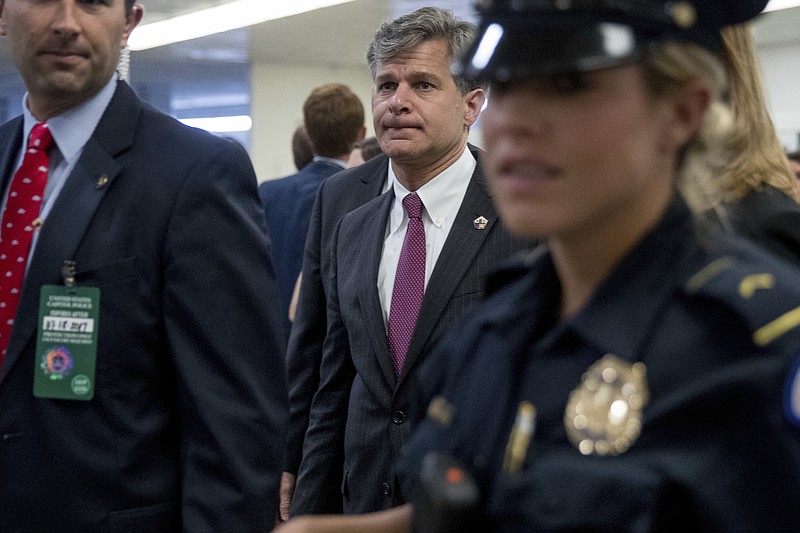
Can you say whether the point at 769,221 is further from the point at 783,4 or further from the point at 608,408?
the point at 783,4

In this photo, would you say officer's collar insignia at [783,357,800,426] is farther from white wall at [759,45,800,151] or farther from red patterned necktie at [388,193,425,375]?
white wall at [759,45,800,151]

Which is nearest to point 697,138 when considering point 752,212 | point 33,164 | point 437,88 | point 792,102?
point 752,212

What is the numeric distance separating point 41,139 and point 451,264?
96 centimetres

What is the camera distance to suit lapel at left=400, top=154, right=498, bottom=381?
2.45 m

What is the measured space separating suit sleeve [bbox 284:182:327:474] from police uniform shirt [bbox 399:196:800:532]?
1.73m

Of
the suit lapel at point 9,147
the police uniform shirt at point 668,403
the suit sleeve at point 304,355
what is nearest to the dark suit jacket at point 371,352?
the suit sleeve at point 304,355

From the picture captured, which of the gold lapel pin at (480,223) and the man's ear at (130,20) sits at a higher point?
the man's ear at (130,20)

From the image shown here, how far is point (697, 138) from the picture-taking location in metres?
1.10

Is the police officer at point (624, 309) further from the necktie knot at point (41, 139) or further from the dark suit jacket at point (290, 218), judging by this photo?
the dark suit jacket at point (290, 218)

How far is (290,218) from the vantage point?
14.7 feet

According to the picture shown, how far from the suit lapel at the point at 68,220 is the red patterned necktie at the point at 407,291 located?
855 mm

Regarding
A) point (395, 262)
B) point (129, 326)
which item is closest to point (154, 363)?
point (129, 326)

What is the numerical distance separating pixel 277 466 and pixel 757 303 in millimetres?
1118

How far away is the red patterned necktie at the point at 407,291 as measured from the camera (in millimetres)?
2506
